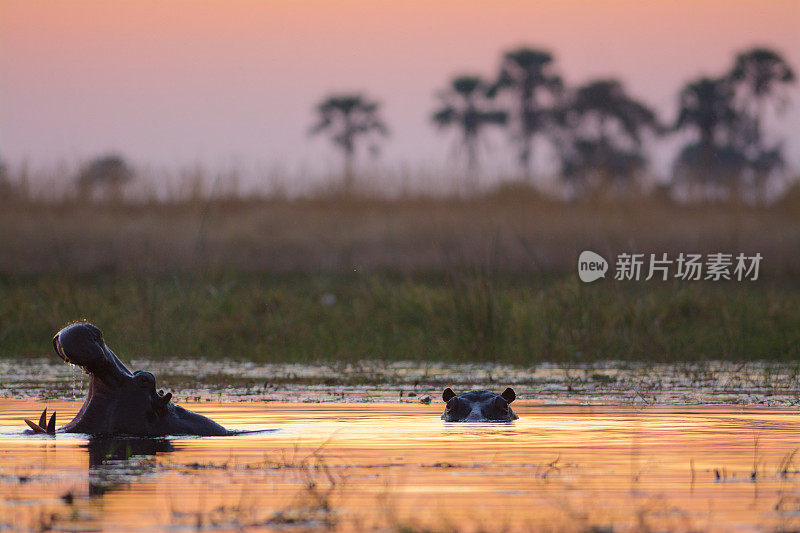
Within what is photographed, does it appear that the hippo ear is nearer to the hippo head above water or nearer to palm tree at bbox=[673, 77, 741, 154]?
the hippo head above water

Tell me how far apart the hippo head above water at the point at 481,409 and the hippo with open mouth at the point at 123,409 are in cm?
158

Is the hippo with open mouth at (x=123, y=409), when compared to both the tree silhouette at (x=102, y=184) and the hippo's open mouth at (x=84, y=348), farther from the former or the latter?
the tree silhouette at (x=102, y=184)

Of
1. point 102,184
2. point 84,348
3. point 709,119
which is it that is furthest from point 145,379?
point 709,119

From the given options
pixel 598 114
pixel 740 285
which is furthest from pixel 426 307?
pixel 598 114

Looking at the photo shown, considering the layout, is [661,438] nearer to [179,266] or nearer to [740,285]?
[740,285]

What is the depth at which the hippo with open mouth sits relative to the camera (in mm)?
7250

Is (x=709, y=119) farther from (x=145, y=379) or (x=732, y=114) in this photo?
(x=145, y=379)

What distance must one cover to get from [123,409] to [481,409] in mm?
2222

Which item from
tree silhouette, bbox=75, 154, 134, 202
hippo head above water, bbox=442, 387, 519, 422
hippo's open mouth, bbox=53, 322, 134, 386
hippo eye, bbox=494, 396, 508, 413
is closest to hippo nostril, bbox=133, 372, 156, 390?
hippo's open mouth, bbox=53, 322, 134, 386

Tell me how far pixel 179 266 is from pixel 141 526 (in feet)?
49.1

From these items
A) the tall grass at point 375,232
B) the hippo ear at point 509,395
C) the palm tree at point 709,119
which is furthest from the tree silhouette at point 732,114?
the hippo ear at point 509,395

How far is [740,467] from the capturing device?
21.4 feet

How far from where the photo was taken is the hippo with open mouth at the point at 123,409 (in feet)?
23.8

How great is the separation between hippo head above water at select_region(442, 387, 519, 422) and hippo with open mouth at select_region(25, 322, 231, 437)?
5.18 feet
